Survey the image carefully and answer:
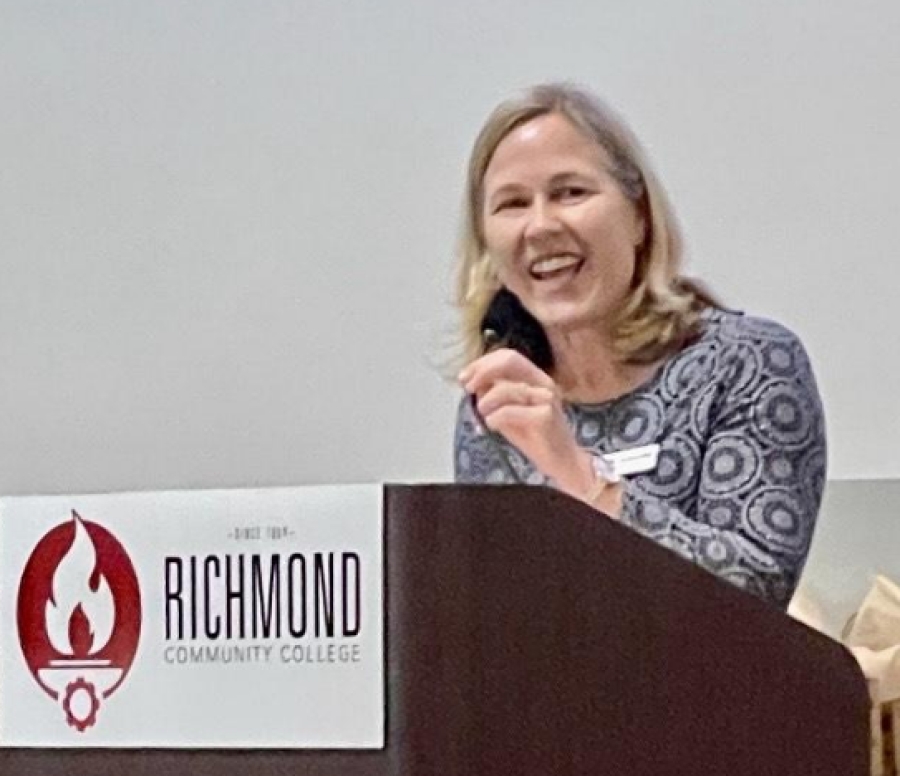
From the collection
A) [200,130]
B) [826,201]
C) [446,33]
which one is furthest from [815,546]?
[200,130]

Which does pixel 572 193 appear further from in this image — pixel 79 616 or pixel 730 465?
pixel 79 616

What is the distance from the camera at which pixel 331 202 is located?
7.23 feet

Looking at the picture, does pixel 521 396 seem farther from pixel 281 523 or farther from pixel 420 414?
pixel 420 414

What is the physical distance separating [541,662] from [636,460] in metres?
0.51

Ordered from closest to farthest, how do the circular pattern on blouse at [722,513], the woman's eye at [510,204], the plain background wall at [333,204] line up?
the circular pattern on blouse at [722,513] → the woman's eye at [510,204] → the plain background wall at [333,204]

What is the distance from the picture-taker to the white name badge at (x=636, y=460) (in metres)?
1.39

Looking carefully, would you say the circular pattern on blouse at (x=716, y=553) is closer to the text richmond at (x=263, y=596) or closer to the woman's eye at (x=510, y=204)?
the text richmond at (x=263, y=596)

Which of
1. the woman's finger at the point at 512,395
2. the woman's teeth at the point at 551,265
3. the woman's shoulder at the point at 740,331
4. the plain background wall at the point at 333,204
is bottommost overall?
the woman's finger at the point at 512,395

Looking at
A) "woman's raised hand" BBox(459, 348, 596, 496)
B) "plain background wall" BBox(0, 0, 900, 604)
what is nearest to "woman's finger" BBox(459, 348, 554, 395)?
"woman's raised hand" BBox(459, 348, 596, 496)

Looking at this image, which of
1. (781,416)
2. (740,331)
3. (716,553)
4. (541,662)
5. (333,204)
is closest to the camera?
(541,662)

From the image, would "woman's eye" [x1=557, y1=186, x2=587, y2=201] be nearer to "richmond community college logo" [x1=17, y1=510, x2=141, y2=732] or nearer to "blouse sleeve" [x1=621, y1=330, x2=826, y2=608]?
"blouse sleeve" [x1=621, y1=330, x2=826, y2=608]

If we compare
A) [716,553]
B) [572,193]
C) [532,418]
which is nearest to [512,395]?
[532,418]

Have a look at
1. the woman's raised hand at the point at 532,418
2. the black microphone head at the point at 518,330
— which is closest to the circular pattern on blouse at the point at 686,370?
the black microphone head at the point at 518,330

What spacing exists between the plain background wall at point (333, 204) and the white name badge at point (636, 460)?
0.49 m
